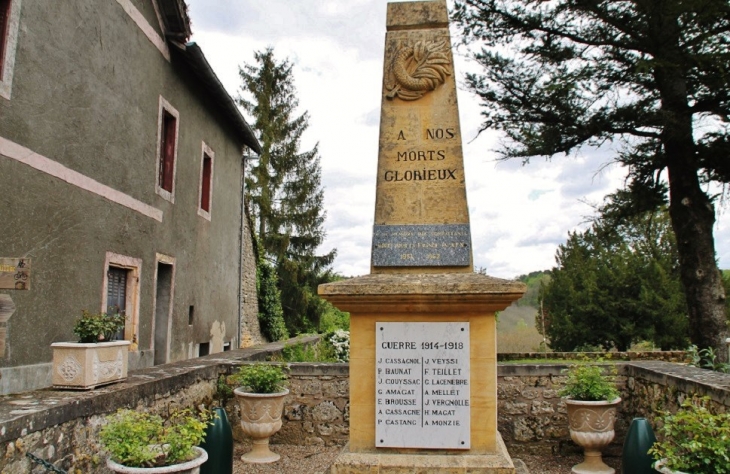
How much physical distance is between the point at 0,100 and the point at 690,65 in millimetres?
11125

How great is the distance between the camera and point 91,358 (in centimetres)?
480

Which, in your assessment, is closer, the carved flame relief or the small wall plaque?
the carved flame relief

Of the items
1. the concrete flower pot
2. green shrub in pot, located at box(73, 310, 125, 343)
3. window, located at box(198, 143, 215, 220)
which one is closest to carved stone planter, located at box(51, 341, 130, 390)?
green shrub in pot, located at box(73, 310, 125, 343)

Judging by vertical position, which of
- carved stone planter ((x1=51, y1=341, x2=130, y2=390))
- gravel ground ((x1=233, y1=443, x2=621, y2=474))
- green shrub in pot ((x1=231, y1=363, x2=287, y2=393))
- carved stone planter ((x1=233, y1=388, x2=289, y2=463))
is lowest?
gravel ground ((x1=233, y1=443, x2=621, y2=474))

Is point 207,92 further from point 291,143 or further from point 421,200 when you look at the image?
point 291,143

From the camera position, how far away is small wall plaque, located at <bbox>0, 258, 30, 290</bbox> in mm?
4645

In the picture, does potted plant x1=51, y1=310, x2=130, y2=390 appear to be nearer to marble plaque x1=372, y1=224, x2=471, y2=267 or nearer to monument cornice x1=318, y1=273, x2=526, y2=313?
monument cornice x1=318, y1=273, x2=526, y2=313

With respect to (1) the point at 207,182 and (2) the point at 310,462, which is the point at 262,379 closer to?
(2) the point at 310,462

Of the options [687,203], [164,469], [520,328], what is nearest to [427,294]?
[164,469]

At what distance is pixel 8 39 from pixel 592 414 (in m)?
7.35

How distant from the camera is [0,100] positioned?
19.3ft

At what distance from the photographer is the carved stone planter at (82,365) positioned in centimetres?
473

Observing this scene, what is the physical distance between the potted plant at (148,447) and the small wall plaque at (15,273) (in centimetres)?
175

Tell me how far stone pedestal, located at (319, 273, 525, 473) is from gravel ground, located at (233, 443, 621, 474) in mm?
2105
